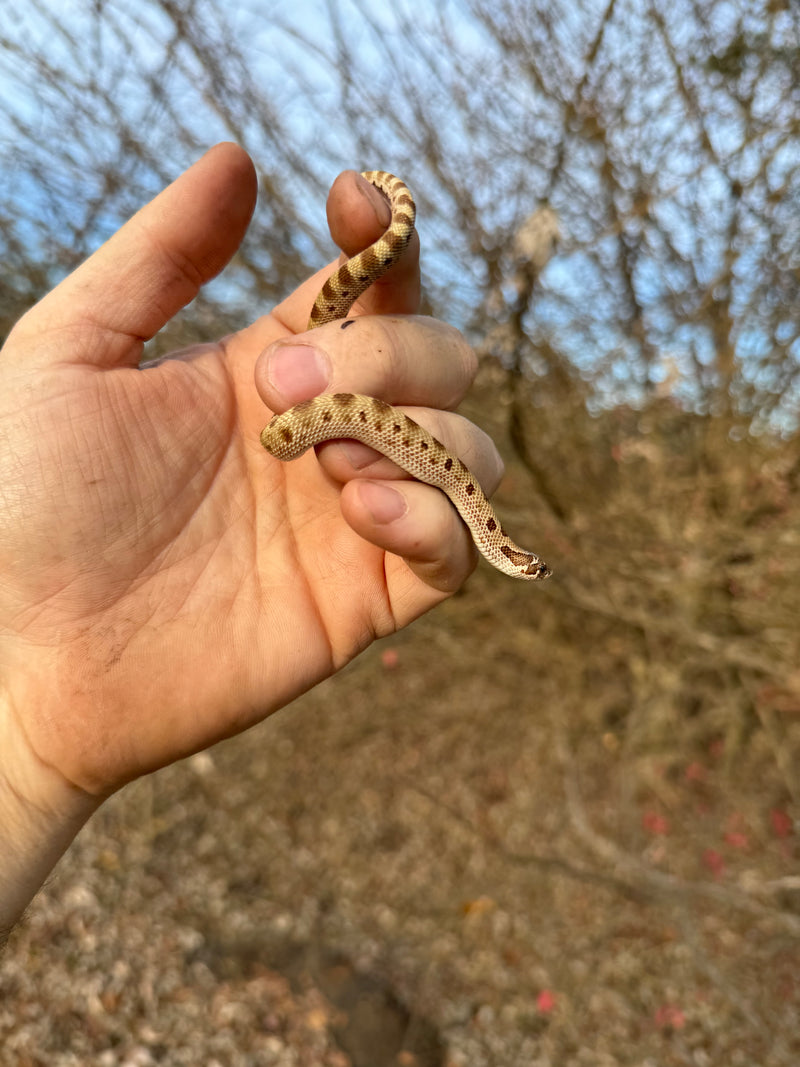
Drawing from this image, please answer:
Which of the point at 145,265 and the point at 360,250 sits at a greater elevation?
the point at 360,250

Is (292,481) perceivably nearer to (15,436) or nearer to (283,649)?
(283,649)

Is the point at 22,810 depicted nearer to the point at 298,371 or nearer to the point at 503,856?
the point at 298,371

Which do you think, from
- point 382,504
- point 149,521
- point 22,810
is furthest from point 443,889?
point 382,504

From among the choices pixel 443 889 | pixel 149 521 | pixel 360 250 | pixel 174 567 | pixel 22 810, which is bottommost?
pixel 443 889

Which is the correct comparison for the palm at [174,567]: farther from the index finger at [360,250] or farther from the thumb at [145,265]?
the index finger at [360,250]

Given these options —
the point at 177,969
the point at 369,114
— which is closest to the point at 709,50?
the point at 369,114

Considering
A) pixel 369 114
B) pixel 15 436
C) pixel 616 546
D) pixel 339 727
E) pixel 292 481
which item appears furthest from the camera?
pixel 339 727
